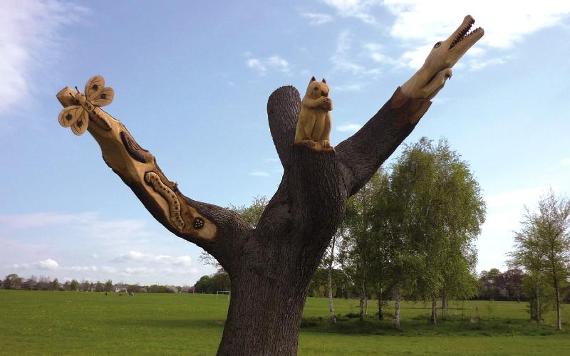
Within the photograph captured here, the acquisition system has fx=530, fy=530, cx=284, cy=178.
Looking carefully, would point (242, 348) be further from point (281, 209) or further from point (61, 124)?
point (61, 124)

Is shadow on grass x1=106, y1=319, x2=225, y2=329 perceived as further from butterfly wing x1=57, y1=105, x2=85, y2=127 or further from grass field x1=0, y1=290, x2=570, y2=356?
butterfly wing x1=57, y1=105, x2=85, y2=127

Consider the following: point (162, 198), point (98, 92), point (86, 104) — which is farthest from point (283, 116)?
point (86, 104)

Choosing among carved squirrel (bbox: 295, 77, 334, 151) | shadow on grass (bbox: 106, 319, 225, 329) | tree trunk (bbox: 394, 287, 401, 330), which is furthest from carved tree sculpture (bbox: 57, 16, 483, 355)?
tree trunk (bbox: 394, 287, 401, 330)

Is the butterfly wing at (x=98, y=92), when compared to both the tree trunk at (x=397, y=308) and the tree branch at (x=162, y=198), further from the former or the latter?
the tree trunk at (x=397, y=308)

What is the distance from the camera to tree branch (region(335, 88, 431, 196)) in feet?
14.3

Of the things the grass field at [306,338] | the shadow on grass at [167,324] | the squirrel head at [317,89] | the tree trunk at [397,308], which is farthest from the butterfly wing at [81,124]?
the tree trunk at [397,308]

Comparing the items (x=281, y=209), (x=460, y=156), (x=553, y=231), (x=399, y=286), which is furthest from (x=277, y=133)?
(x=553, y=231)

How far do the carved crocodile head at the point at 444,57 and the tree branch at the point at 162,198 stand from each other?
190 centimetres

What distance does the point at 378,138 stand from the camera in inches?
177

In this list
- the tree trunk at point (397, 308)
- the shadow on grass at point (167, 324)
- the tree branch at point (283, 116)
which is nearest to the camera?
the tree branch at point (283, 116)

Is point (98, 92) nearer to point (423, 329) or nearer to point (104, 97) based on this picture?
point (104, 97)

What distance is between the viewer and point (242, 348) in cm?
403

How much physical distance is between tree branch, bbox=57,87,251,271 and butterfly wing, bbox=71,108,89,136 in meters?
0.07

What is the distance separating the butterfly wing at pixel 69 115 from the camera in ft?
12.6
